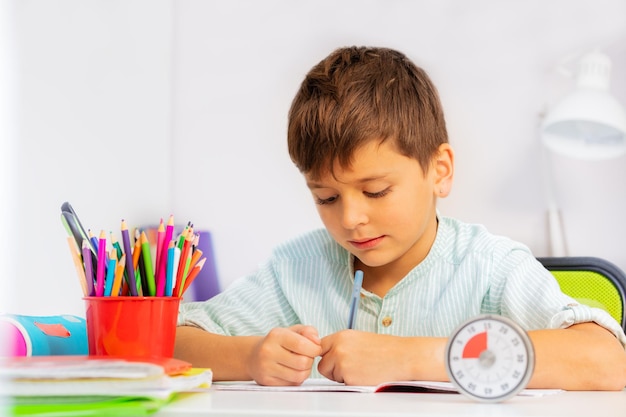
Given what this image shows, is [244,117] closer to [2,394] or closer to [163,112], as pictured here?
[163,112]

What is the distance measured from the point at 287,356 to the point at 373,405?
0.72 ft

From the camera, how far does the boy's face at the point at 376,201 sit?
0.90 m

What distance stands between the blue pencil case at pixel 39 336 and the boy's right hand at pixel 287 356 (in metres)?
0.20

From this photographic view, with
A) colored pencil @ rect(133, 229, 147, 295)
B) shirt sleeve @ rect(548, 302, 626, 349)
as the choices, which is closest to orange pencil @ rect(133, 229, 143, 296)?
colored pencil @ rect(133, 229, 147, 295)

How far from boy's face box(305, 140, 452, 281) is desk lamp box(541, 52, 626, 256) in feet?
2.30

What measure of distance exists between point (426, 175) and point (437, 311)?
17 cm

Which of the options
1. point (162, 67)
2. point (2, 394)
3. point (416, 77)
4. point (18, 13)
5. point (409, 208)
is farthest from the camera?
point (162, 67)

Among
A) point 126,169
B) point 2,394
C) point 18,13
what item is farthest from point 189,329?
point 126,169

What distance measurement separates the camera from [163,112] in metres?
1.88

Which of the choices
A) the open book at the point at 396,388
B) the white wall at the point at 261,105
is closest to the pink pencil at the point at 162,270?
the open book at the point at 396,388

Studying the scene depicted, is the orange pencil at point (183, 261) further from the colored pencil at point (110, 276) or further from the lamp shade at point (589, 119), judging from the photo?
the lamp shade at point (589, 119)

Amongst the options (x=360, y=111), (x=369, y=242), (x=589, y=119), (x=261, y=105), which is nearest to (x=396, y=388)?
(x=369, y=242)

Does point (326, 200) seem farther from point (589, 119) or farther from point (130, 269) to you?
point (589, 119)

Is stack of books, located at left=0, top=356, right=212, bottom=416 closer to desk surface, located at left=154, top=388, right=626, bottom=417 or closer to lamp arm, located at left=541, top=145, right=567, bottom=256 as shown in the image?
desk surface, located at left=154, top=388, right=626, bottom=417
